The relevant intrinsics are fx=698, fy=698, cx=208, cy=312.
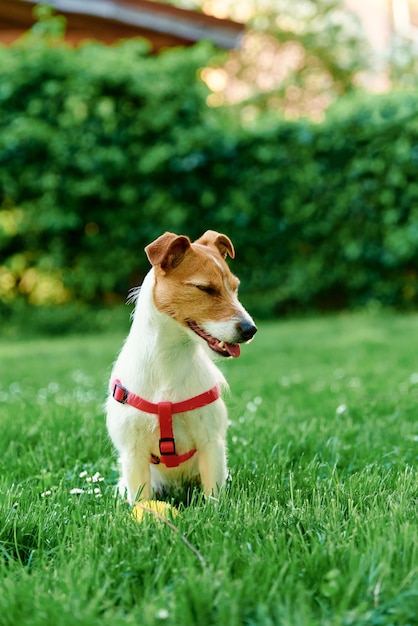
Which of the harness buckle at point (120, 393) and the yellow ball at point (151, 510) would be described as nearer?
the yellow ball at point (151, 510)

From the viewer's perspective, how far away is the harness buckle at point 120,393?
2.74 meters

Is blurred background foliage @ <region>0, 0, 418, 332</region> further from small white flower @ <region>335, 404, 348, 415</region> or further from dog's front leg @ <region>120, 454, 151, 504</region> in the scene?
dog's front leg @ <region>120, 454, 151, 504</region>

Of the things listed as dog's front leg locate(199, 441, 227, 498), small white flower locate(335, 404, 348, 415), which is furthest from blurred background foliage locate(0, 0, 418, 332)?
dog's front leg locate(199, 441, 227, 498)

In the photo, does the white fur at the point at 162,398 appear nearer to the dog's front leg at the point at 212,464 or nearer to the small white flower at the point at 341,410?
the dog's front leg at the point at 212,464

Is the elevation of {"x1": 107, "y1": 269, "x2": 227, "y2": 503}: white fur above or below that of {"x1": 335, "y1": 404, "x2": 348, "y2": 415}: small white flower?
above

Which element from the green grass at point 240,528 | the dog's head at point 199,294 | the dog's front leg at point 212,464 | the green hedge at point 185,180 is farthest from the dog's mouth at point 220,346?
the green hedge at point 185,180

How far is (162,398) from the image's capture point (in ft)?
8.86

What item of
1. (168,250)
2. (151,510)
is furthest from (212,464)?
(168,250)

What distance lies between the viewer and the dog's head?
8.38ft

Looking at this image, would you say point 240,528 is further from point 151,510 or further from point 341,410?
point 341,410

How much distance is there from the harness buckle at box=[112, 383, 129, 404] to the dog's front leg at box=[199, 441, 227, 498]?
0.37 meters

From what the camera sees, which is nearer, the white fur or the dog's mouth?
the dog's mouth

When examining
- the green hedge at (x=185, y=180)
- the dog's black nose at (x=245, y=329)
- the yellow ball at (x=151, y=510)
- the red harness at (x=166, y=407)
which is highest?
the green hedge at (x=185, y=180)

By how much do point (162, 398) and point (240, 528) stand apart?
67 cm
